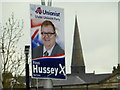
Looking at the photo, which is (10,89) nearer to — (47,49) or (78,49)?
(47,49)

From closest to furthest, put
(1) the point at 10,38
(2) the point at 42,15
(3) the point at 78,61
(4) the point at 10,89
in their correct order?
(2) the point at 42,15 → (1) the point at 10,38 → (4) the point at 10,89 → (3) the point at 78,61

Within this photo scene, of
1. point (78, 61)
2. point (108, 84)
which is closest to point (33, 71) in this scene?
point (108, 84)

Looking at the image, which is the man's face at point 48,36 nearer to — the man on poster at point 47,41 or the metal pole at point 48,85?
the man on poster at point 47,41

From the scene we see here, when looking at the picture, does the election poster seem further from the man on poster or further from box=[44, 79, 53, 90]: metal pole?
box=[44, 79, 53, 90]: metal pole

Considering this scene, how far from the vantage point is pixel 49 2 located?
50.8 feet

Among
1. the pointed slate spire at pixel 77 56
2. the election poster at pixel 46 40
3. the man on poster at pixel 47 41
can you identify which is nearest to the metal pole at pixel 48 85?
the election poster at pixel 46 40

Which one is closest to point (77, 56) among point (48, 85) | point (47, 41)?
point (48, 85)

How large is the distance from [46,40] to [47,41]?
7 centimetres

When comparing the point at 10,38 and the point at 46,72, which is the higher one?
the point at 10,38

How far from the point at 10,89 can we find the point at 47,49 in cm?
1122

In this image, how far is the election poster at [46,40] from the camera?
1458 cm

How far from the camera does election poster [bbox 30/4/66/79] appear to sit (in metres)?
14.6

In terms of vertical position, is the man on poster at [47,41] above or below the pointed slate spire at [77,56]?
above

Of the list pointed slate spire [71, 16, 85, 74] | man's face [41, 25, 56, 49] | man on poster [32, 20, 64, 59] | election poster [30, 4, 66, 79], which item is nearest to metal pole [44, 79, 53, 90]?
election poster [30, 4, 66, 79]
